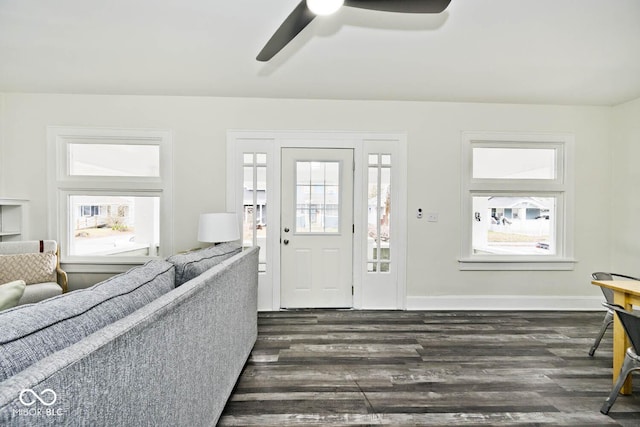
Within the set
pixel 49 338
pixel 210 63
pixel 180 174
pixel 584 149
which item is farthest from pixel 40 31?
pixel 584 149

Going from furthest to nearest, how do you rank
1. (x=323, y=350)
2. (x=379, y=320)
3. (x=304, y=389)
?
(x=379, y=320) → (x=323, y=350) → (x=304, y=389)

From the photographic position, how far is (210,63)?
108 inches

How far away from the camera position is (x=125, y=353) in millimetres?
845

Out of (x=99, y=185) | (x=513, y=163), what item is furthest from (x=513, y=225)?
(x=99, y=185)

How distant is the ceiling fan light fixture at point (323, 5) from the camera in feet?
4.91

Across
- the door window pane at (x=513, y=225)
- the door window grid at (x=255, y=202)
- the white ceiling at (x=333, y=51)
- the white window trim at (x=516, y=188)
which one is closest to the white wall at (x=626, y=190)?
the white ceiling at (x=333, y=51)

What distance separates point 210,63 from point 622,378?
3.66 meters

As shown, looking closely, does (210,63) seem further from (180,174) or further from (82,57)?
(180,174)

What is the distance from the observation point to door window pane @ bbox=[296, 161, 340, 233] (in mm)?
3631

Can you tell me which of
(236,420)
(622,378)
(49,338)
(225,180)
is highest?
(225,180)

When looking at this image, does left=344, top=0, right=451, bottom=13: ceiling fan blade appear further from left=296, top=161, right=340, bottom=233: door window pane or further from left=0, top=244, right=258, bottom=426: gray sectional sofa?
left=296, top=161, right=340, bottom=233: door window pane

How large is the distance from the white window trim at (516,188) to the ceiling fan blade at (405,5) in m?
2.41

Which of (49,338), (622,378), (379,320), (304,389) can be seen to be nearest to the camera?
(49,338)

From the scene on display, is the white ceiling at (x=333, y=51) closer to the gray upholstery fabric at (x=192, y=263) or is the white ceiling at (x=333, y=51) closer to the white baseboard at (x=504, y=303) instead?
the gray upholstery fabric at (x=192, y=263)
